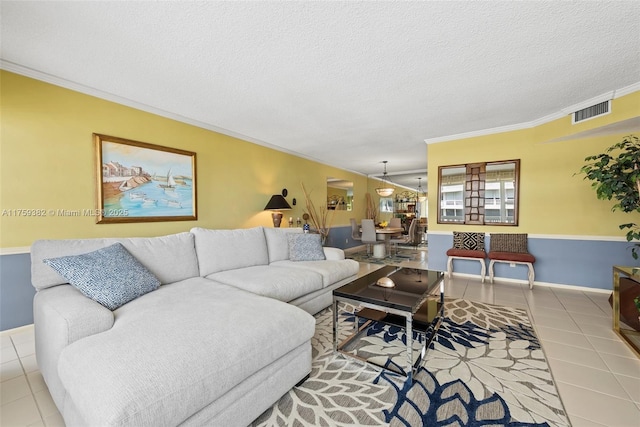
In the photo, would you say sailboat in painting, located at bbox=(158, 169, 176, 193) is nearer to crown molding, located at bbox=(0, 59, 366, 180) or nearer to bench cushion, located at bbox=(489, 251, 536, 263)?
crown molding, located at bbox=(0, 59, 366, 180)

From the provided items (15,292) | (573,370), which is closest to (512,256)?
(573,370)

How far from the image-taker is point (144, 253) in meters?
2.24

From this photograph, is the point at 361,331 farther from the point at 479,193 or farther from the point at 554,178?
the point at 554,178

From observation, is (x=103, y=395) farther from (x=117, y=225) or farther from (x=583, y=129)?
(x=583, y=129)

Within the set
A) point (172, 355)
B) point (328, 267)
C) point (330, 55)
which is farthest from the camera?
point (328, 267)

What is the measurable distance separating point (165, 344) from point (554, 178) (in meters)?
5.11

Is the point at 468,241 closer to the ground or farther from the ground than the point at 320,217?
closer to the ground

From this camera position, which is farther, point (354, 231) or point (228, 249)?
point (354, 231)

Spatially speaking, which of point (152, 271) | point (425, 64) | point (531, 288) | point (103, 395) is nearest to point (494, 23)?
point (425, 64)

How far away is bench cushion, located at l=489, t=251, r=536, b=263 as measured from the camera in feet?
11.9

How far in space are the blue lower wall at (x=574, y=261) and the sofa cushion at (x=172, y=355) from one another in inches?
158

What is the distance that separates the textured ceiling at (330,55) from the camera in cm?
166

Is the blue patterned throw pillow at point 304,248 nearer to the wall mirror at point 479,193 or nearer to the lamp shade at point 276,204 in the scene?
the lamp shade at point 276,204

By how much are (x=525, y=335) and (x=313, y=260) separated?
7.51ft
